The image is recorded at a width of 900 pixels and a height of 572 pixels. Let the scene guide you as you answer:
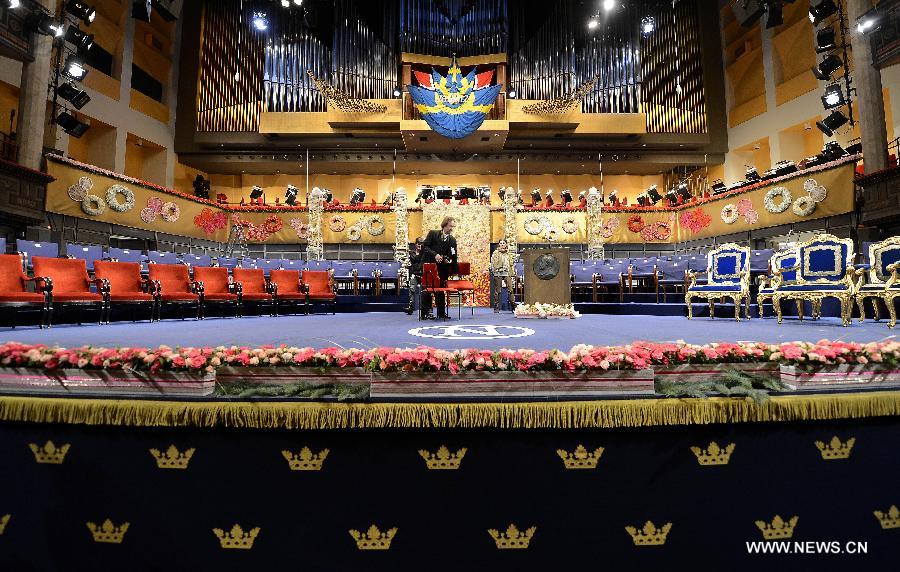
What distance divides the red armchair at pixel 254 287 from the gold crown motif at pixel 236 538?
483cm

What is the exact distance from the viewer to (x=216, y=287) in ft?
18.5

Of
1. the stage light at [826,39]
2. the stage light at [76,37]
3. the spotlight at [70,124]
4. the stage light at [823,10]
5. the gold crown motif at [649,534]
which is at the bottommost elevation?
the gold crown motif at [649,534]

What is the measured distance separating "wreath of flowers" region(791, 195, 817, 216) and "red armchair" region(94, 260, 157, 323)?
10.8 metres

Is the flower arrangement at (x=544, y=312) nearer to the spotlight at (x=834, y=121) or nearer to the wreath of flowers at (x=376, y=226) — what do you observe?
the wreath of flowers at (x=376, y=226)

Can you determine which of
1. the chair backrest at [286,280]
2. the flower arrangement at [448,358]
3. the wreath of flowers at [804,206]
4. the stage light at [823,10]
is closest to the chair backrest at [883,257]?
the flower arrangement at [448,358]

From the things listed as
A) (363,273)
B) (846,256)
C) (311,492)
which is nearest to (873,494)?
(311,492)

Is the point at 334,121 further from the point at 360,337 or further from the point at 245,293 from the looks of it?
the point at 360,337

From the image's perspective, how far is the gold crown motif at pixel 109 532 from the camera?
135 cm

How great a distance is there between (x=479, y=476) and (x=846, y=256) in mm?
4885

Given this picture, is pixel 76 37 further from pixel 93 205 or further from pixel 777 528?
pixel 777 528

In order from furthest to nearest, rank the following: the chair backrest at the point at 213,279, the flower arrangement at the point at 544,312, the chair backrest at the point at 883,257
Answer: the chair backrest at the point at 213,279, the flower arrangement at the point at 544,312, the chair backrest at the point at 883,257

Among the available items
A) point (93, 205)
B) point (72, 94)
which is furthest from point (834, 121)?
point (72, 94)

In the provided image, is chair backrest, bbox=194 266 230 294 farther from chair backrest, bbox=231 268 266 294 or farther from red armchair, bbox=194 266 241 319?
chair backrest, bbox=231 268 266 294

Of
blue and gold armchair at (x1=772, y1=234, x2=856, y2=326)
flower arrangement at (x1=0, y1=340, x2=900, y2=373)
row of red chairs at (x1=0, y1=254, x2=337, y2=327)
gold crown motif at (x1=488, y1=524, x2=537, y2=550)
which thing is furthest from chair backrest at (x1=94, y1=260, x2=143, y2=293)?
blue and gold armchair at (x1=772, y1=234, x2=856, y2=326)
